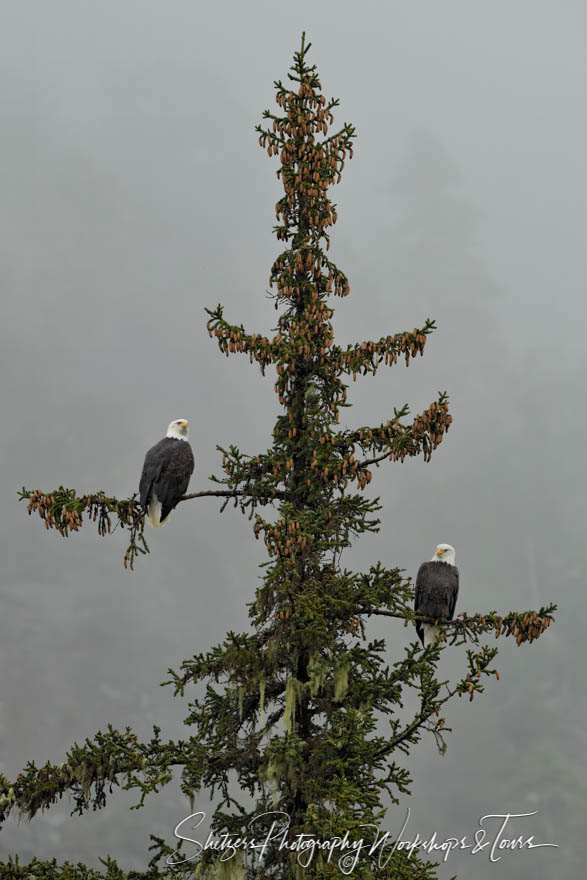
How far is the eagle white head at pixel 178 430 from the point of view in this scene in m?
10.5

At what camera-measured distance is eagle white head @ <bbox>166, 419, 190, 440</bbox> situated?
34.5ft

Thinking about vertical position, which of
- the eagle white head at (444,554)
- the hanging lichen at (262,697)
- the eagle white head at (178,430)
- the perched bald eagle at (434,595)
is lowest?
the hanging lichen at (262,697)

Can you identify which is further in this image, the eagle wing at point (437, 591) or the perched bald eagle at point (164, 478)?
the eagle wing at point (437, 591)

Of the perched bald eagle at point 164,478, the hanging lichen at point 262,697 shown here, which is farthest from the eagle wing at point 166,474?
the hanging lichen at point 262,697

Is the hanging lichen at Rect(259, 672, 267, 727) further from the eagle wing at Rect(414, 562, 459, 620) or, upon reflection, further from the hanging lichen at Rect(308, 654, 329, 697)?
the eagle wing at Rect(414, 562, 459, 620)

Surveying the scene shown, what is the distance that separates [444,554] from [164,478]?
11.7 feet

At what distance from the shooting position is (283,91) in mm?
10625

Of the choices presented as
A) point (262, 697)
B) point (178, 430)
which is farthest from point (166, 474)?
point (262, 697)

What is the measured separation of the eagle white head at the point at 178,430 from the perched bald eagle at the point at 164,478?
26 centimetres

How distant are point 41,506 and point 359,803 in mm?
4061

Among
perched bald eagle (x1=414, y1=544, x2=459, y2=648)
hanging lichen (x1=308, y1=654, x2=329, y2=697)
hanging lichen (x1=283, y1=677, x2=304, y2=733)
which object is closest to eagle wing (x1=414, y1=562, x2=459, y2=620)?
perched bald eagle (x1=414, y1=544, x2=459, y2=648)

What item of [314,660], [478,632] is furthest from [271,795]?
[478,632]

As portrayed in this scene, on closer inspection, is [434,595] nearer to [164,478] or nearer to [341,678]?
[341,678]

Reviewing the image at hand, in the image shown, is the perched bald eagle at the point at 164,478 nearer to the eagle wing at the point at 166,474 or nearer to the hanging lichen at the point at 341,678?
the eagle wing at the point at 166,474
